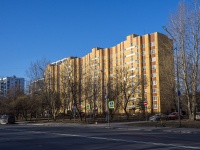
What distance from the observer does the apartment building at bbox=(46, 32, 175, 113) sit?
5272 cm

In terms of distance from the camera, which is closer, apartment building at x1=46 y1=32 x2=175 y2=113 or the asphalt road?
the asphalt road

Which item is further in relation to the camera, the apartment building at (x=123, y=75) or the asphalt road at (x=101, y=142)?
the apartment building at (x=123, y=75)

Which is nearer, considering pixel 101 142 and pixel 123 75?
pixel 101 142

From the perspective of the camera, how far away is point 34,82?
195ft

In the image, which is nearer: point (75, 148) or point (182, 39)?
point (75, 148)

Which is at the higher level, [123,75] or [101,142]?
[123,75]

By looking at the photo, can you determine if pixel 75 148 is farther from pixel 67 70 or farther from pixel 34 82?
pixel 34 82

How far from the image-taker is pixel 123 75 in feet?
194

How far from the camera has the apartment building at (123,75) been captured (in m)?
52.7

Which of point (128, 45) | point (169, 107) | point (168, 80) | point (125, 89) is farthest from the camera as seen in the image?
point (128, 45)

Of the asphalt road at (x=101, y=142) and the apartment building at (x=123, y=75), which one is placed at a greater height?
the apartment building at (x=123, y=75)

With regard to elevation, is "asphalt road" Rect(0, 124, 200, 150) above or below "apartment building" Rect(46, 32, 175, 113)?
below

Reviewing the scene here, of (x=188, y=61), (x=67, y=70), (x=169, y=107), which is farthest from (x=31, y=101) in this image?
(x=169, y=107)

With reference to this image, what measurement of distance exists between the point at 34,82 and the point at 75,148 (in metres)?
48.0
